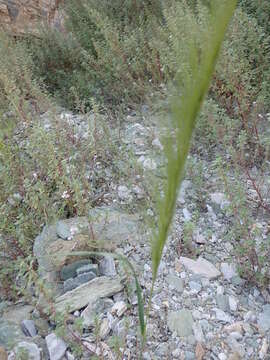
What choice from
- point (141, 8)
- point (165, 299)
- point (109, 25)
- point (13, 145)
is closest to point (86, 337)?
point (165, 299)

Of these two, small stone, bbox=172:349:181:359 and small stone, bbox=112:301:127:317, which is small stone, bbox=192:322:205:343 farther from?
small stone, bbox=112:301:127:317

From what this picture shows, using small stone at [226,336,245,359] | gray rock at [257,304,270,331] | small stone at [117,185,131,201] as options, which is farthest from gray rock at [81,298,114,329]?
small stone at [117,185,131,201]

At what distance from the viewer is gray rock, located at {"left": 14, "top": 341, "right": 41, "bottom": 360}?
1.56m

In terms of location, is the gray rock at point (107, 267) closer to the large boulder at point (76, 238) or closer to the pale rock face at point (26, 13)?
the large boulder at point (76, 238)

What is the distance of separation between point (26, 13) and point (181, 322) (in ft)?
17.7

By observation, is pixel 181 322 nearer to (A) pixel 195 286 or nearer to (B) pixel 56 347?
(A) pixel 195 286

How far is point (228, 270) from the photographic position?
6.72 feet

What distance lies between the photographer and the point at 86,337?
5.69 ft

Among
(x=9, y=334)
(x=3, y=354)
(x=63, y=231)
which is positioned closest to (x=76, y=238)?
(x=63, y=231)

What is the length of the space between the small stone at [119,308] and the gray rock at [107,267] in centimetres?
21

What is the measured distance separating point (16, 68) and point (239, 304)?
2.78 metres

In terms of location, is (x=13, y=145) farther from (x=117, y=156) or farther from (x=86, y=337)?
(x=86, y=337)

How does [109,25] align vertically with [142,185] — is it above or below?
above

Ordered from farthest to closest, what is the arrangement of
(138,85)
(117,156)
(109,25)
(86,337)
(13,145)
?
(109,25) → (138,85) → (13,145) → (117,156) → (86,337)
